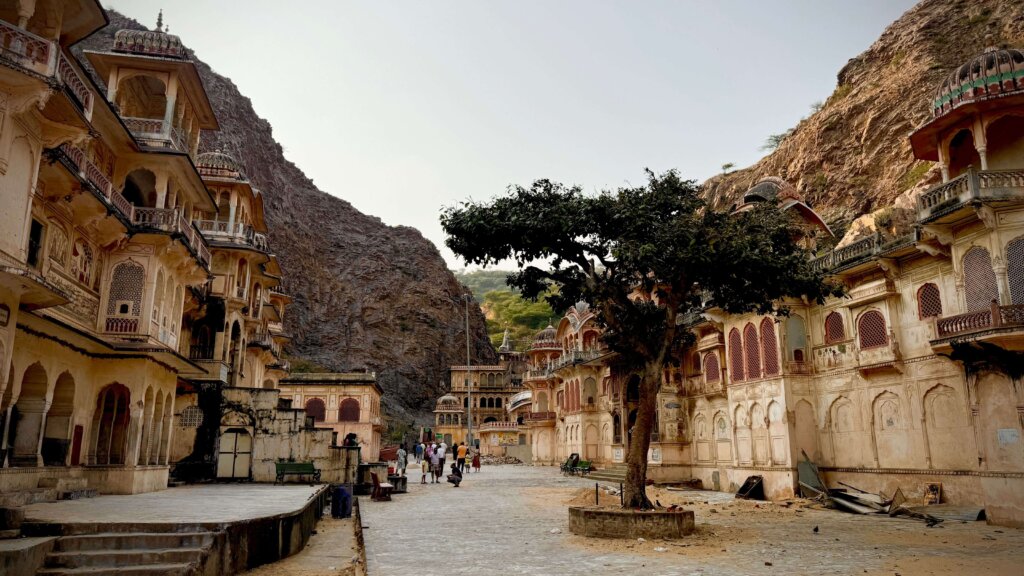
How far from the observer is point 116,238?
57.8 feet

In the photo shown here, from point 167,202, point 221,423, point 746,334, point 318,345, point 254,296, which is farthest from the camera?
point 318,345

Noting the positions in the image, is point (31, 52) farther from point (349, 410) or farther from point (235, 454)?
point (349, 410)

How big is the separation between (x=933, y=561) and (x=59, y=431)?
18.6 metres

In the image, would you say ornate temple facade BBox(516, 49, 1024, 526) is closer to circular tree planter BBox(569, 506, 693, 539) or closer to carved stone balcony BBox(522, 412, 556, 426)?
circular tree planter BBox(569, 506, 693, 539)

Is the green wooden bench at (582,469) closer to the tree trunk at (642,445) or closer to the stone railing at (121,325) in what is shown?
the tree trunk at (642,445)

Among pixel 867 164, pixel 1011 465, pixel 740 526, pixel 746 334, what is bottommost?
pixel 740 526

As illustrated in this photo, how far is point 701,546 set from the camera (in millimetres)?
12586

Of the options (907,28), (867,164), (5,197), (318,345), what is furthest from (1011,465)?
(318,345)

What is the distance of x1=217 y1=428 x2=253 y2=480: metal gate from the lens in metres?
24.8

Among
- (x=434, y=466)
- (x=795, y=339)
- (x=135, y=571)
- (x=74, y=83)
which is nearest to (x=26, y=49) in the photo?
(x=74, y=83)

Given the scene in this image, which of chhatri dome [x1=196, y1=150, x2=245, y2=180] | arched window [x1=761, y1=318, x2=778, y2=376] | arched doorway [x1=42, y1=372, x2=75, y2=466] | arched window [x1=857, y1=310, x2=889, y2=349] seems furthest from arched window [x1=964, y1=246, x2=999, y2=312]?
chhatri dome [x1=196, y1=150, x2=245, y2=180]

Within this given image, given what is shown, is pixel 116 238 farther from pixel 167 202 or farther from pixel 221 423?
pixel 221 423

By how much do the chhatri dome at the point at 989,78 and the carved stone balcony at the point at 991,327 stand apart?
5.62 meters

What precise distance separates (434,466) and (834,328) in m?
19.6
